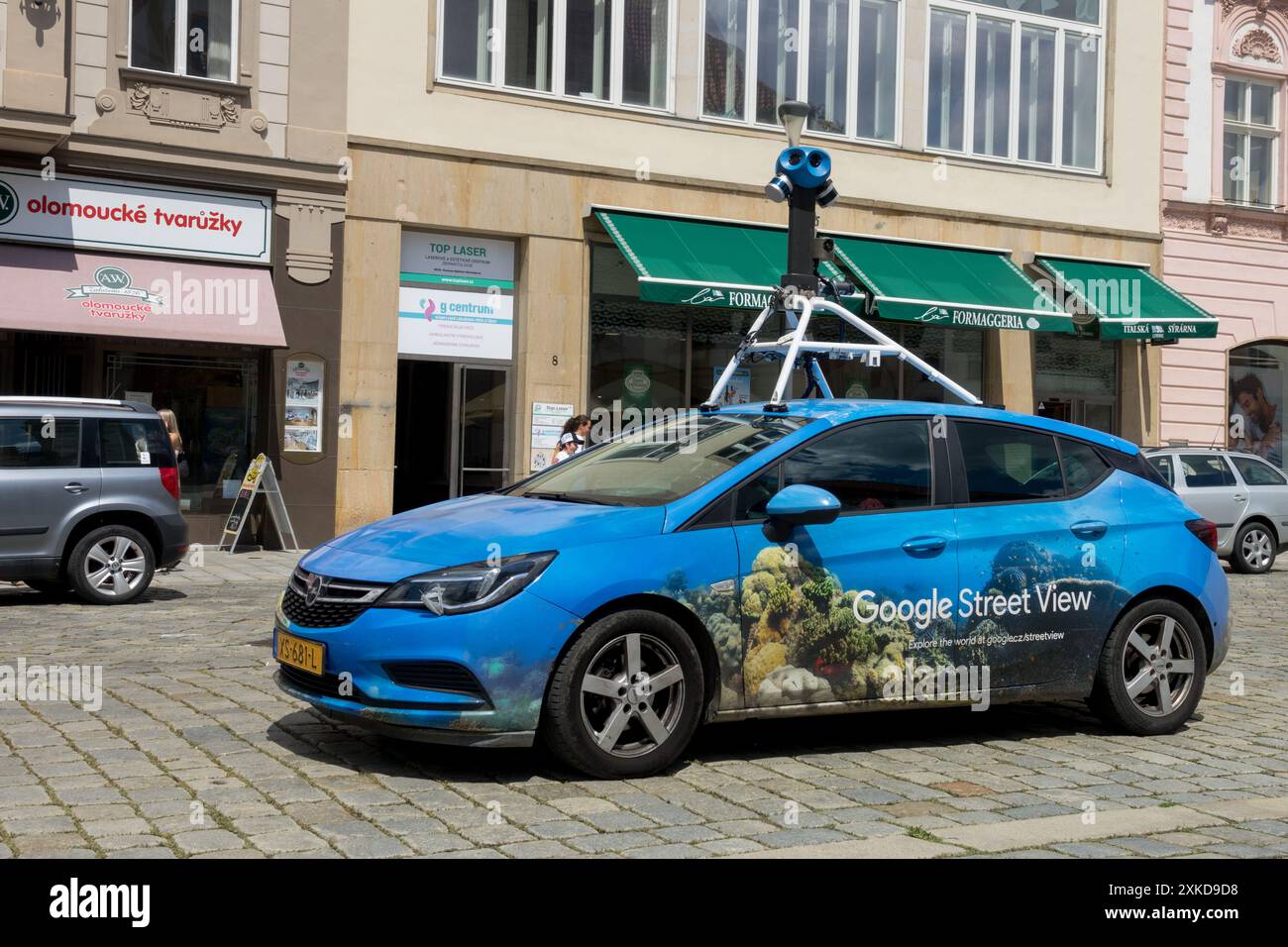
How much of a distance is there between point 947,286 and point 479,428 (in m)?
7.40

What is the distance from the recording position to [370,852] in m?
4.76

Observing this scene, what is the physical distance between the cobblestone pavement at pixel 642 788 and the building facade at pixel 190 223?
34.6 ft

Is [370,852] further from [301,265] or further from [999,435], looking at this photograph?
[301,265]

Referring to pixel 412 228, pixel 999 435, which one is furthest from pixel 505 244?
pixel 999 435

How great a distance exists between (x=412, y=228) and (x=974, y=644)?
48.0ft

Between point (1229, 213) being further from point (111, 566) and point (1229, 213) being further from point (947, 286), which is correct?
point (111, 566)

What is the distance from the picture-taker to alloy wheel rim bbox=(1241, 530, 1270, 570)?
19.5 meters

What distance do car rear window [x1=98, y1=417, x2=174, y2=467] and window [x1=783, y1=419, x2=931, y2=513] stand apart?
8235 millimetres

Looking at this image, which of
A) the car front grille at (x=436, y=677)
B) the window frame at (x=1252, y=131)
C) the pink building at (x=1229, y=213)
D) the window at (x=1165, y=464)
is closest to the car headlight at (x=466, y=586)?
the car front grille at (x=436, y=677)

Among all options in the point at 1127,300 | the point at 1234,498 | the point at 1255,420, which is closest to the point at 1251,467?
the point at 1234,498

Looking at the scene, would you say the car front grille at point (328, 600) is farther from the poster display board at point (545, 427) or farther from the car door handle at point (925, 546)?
the poster display board at point (545, 427)

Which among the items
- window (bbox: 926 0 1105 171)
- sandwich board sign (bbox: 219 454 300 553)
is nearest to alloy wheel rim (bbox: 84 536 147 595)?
sandwich board sign (bbox: 219 454 300 553)

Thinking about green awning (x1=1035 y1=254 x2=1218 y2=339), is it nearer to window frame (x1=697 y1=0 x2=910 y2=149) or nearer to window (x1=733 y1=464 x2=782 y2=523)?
window frame (x1=697 y1=0 x2=910 y2=149)

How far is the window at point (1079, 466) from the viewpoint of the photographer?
7180 millimetres
